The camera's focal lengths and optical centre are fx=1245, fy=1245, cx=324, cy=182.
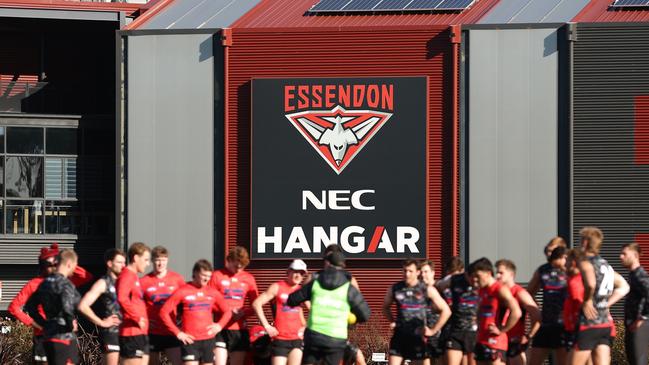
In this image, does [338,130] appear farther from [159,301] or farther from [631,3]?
[159,301]

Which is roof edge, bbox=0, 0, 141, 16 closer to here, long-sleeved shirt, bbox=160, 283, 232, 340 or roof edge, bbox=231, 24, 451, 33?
roof edge, bbox=231, 24, 451, 33

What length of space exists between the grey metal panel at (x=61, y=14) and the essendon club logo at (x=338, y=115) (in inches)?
210

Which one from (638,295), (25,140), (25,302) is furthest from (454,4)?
(25,302)

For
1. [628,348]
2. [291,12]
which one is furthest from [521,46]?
[628,348]

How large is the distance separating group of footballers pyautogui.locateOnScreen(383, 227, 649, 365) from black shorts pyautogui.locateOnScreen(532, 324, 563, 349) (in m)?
0.01

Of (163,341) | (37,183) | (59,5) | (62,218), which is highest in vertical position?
(59,5)

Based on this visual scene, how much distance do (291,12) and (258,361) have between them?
12001 mm

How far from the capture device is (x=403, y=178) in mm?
25234

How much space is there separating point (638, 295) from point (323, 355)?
447cm

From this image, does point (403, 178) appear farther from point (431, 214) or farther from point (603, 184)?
point (603, 184)

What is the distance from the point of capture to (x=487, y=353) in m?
15.3

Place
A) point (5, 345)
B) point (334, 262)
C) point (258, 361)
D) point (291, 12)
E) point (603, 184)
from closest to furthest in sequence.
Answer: point (334, 262) < point (258, 361) < point (5, 345) < point (603, 184) < point (291, 12)

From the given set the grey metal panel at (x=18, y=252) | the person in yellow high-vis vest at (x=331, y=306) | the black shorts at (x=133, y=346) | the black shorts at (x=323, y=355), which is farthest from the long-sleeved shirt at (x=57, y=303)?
the grey metal panel at (x=18, y=252)

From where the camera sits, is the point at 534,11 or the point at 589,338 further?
the point at 534,11
